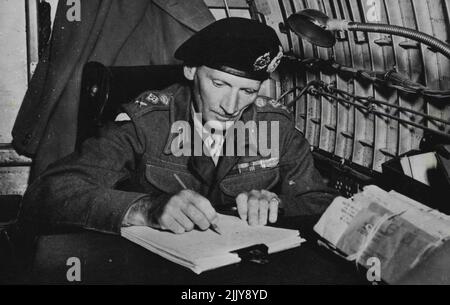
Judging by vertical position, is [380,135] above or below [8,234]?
above

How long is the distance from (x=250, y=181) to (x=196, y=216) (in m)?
0.93

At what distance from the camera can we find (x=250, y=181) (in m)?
2.29

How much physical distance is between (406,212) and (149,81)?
1532mm

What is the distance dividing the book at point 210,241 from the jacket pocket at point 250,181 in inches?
26.8

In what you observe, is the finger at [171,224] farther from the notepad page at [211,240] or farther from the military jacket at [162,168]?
the military jacket at [162,168]

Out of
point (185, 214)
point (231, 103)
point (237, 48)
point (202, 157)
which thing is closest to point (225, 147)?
point (202, 157)

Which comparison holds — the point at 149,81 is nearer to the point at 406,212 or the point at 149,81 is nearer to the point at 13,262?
the point at 13,262

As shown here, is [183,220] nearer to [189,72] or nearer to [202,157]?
[202,157]

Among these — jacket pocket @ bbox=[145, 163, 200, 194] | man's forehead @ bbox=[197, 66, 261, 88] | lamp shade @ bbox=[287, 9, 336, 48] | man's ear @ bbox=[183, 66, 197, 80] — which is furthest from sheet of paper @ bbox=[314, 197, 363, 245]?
man's ear @ bbox=[183, 66, 197, 80]

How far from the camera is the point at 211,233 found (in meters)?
1.41

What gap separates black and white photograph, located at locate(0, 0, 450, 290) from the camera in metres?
1.18

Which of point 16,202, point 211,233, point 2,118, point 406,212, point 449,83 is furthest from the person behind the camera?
point 2,118
